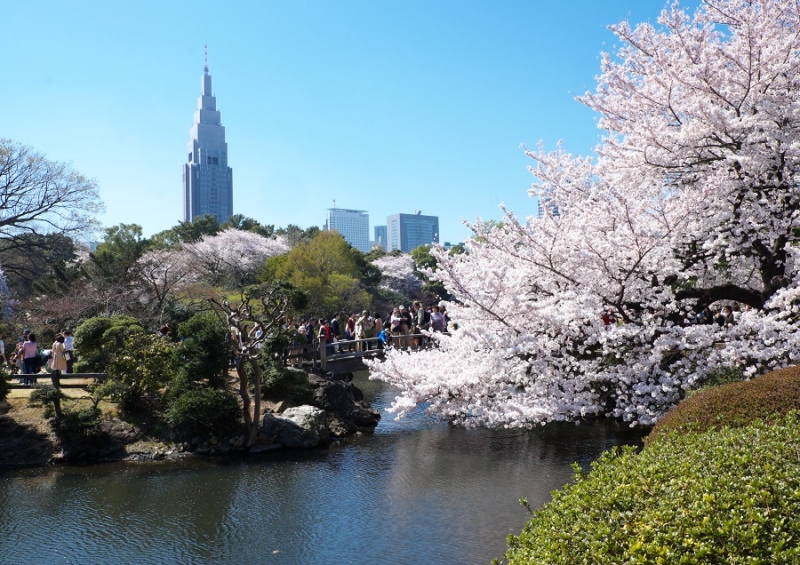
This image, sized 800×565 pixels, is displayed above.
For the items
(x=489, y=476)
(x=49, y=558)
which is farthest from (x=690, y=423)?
(x=49, y=558)

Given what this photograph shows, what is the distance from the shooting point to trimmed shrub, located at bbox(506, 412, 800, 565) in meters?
2.87

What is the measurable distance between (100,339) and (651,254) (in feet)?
41.7

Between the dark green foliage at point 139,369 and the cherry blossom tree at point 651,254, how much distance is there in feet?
27.2

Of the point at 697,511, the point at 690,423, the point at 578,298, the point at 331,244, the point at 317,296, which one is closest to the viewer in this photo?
the point at 697,511

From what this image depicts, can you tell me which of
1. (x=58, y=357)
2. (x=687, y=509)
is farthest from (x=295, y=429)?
(x=687, y=509)

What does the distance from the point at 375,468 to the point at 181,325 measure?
18.2 ft

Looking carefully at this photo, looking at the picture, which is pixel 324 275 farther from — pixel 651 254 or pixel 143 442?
pixel 651 254

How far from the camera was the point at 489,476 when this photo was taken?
1049 cm

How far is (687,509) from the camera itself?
10.0ft

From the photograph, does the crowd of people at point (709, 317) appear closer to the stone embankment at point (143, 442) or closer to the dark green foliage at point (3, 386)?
the stone embankment at point (143, 442)

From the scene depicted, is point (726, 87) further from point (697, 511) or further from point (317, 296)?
point (317, 296)

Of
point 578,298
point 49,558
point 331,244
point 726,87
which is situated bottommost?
point 49,558

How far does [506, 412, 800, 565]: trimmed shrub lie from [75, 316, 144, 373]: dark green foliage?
12756mm

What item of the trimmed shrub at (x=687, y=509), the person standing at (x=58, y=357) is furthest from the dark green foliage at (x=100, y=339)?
the trimmed shrub at (x=687, y=509)
